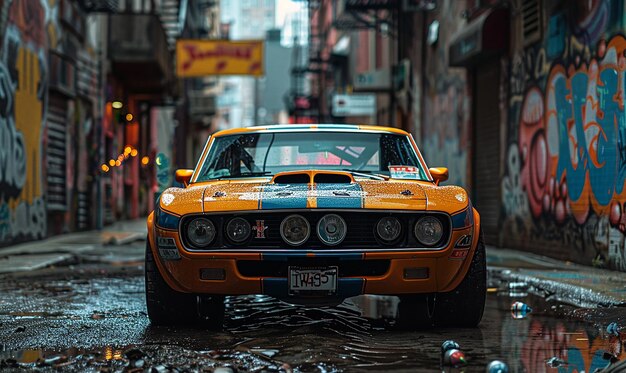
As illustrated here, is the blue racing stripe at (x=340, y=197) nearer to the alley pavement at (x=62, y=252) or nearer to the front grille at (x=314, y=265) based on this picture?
the front grille at (x=314, y=265)

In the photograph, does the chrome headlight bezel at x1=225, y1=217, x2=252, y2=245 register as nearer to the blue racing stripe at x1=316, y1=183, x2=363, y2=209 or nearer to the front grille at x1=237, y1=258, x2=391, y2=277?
the front grille at x1=237, y1=258, x2=391, y2=277

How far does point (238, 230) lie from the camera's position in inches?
230

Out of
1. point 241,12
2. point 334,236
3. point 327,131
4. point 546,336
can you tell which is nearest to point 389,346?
point 334,236

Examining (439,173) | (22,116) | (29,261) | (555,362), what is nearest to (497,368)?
(555,362)

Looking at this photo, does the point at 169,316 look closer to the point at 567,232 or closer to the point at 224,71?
the point at 567,232

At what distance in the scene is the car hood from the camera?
5781mm

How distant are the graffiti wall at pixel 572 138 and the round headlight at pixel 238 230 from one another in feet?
20.0

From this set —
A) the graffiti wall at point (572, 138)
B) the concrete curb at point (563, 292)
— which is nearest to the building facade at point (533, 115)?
the graffiti wall at point (572, 138)

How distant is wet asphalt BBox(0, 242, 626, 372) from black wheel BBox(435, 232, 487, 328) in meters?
0.10

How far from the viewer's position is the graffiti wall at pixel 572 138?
11094mm

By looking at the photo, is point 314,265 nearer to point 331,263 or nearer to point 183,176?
point 331,263

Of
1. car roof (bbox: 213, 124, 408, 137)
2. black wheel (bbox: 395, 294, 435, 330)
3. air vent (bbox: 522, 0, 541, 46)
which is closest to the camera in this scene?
black wheel (bbox: 395, 294, 435, 330)

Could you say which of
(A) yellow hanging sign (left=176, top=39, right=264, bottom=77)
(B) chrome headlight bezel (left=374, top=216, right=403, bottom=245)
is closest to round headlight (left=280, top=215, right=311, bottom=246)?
(B) chrome headlight bezel (left=374, top=216, right=403, bottom=245)

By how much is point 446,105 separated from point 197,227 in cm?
1625
